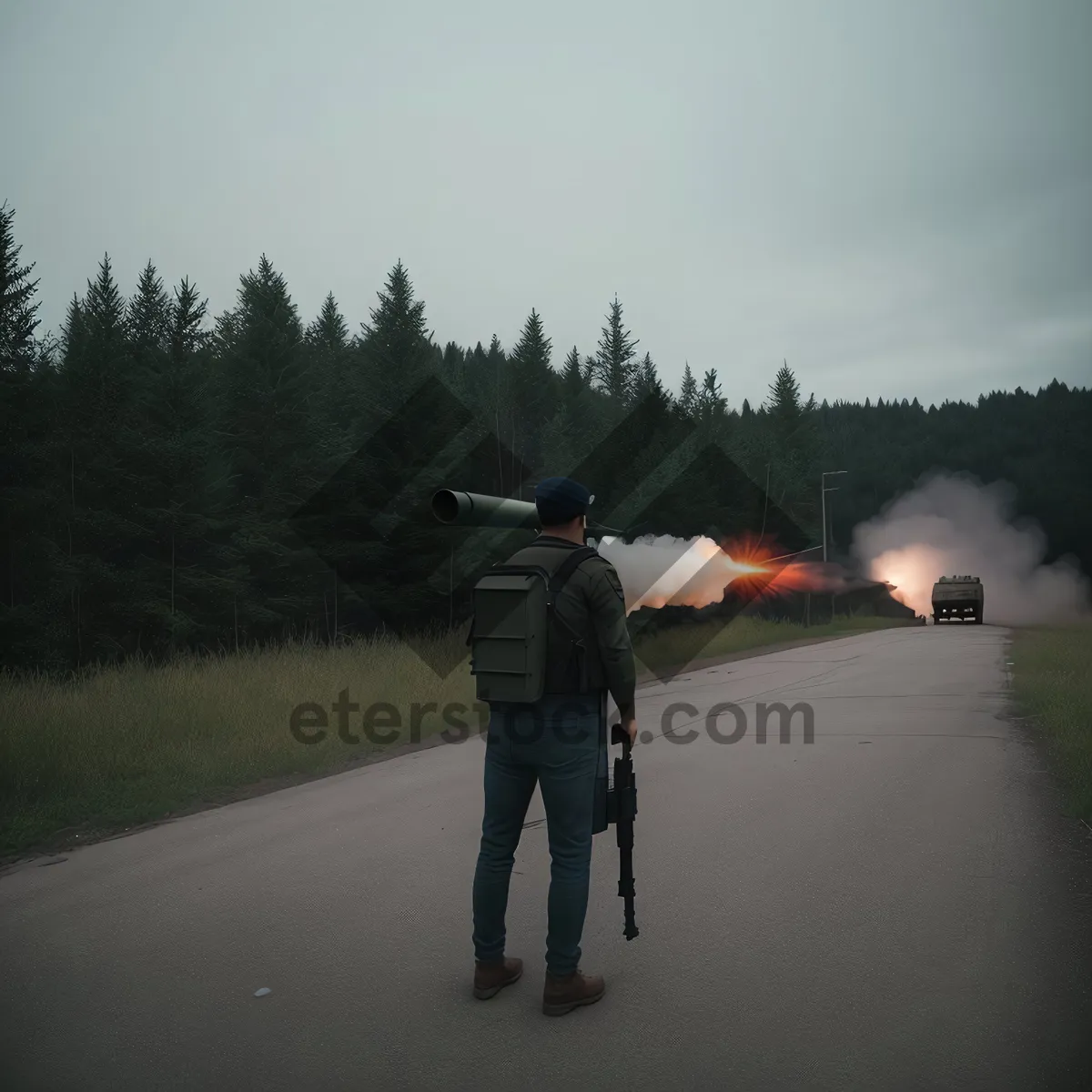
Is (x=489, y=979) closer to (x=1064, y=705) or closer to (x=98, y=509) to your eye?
(x=1064, y=705)

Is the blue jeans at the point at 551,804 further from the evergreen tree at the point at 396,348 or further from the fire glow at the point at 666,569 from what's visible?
the evergreen tree at the point at 396,348

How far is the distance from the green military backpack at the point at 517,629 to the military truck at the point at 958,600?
44874mm

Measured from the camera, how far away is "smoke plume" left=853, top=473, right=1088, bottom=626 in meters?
71.5

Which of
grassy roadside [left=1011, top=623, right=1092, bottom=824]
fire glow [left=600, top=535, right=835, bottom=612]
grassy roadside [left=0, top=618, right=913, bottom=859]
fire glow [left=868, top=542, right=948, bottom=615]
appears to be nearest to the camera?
grassy roadside [left=1011, top=623, right=1092, bottom=824]

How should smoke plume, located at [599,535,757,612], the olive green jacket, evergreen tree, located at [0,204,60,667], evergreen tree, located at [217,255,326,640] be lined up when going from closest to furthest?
the olive green jacket → smoke plume, located at [599,535,757,612] → evergreen tree, located at [0,204,60,667] → evergreen tree, located at [217,255,326,640]

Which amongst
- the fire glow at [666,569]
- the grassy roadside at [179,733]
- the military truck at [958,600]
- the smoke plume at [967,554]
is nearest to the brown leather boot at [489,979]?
the grassy roadside at [179,733]

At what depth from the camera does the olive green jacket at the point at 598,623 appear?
3.60 m

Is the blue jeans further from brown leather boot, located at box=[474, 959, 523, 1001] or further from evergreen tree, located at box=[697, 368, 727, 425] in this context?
evergreen tree, located at box=[697, 368, 727, 425]

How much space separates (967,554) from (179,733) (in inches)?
3151

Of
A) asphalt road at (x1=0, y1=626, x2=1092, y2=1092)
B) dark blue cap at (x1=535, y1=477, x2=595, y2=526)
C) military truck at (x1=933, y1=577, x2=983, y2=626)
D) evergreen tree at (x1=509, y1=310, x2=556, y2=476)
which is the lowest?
asphalt road at (x1=0, y1=626, x2=1092, y2=1092)

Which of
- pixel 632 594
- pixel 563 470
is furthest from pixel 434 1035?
pixel 563 470

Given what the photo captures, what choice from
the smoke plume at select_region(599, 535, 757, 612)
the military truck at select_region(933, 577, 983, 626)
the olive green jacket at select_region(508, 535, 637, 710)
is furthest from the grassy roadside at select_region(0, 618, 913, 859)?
the military truck at select_region(933, 577, 983, 626)

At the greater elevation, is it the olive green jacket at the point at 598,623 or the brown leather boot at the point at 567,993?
the olive green jacket at the point at 598,623

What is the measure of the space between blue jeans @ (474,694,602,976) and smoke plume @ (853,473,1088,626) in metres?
70.1
